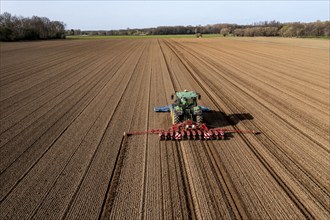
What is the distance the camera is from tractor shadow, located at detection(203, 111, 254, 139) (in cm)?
1295

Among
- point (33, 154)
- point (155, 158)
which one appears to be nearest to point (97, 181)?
point (155, 158)

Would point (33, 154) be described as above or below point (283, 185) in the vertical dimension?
above

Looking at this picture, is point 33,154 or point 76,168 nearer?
point 76,168

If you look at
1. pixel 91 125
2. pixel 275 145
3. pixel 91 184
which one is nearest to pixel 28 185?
pixel 91 184

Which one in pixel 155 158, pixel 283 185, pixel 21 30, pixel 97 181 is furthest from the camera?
pixel 21 30

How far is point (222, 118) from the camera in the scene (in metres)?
13.7

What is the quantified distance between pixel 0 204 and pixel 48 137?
4.40 m

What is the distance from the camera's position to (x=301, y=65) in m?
30.5

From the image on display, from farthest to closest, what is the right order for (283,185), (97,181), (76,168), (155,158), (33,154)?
(33,154) → (155,158) → (76,168) → (97,181) → (283,185)

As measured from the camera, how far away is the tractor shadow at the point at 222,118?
13.0 meters

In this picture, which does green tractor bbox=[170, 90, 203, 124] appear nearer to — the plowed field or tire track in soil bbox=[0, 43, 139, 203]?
the plowed field

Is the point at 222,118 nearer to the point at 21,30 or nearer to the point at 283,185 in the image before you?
the point at 283,185

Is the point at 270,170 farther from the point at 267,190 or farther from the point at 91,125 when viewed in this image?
the point at 91,125

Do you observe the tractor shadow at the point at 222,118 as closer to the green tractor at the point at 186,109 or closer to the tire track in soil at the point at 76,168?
the green tractor at the point at 186,109
